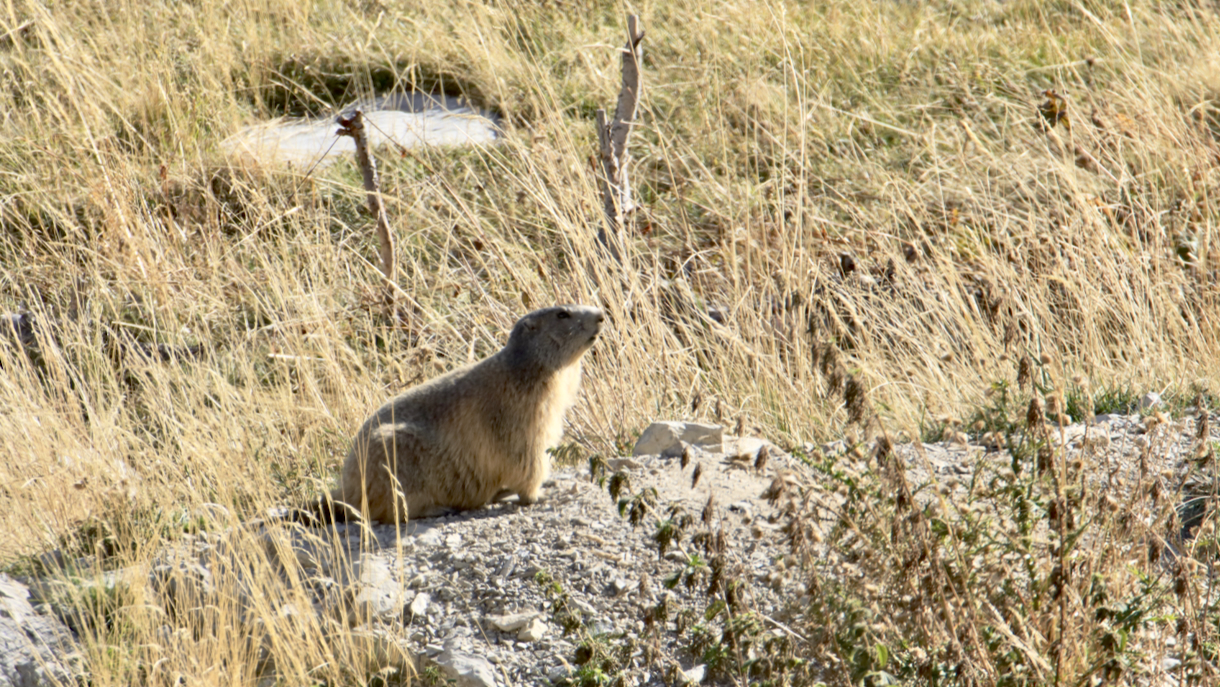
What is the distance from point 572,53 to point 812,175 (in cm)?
266

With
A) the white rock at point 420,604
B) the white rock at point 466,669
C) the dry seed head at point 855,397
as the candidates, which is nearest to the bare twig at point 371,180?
the white rock at point 420,604

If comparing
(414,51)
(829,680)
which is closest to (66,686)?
(829,680)

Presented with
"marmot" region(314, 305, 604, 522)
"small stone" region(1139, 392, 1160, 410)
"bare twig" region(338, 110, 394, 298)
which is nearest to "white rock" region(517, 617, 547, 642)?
"marmot" region(314, 305, 604, 522)

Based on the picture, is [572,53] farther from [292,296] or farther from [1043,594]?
[1043,594]

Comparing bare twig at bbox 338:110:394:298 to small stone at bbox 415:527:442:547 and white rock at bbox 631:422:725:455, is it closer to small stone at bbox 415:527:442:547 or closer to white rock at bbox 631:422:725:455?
white rock at bbox 631:422:725:455

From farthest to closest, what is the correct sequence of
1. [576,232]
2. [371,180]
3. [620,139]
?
[620,139], [371,180], [576,232]

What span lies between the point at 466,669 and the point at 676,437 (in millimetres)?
1533

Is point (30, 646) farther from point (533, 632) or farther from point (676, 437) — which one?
point (676, 437)

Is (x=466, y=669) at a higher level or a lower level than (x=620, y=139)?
lower

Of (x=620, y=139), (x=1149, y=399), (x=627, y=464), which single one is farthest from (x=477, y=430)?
(x=1149, y=399)

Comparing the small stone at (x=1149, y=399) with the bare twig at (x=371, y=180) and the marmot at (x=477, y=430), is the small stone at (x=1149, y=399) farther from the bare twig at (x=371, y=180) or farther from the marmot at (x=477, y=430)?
the bare twig at (x=371, y=180)

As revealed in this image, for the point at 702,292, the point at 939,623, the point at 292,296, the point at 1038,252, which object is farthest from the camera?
the point at 702,292

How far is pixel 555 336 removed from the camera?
4168 mm

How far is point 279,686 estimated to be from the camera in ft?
10.6
